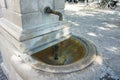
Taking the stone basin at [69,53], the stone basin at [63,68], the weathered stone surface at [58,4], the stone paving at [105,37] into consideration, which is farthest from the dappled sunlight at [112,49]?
the weathered stone surface at [58,4]

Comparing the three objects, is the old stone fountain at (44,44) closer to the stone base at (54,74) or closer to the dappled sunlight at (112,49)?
the stone base at (54,74)

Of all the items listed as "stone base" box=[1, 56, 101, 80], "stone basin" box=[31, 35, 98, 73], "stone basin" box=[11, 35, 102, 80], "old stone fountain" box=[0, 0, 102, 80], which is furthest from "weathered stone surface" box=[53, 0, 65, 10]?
"stone base" box=[1, 56, 101, 80]

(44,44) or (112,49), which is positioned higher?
(44,44)

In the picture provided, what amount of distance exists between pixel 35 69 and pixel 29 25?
20.0 inches

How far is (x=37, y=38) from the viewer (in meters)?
1.52

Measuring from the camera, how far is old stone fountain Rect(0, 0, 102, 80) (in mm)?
1226

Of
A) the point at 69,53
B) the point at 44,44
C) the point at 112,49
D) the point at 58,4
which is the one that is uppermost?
the point at 58,4

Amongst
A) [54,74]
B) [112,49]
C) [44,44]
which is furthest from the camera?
[112,49]

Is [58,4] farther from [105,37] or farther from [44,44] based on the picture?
[105,37]

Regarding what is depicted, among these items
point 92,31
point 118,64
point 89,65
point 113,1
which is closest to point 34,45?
point 89,65

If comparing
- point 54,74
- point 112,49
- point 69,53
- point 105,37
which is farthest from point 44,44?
point 105,37

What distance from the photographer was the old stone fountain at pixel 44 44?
1226 millimetres

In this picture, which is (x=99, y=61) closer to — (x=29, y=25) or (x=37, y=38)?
(x=37, y=38)

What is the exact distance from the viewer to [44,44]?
5.32 ft
